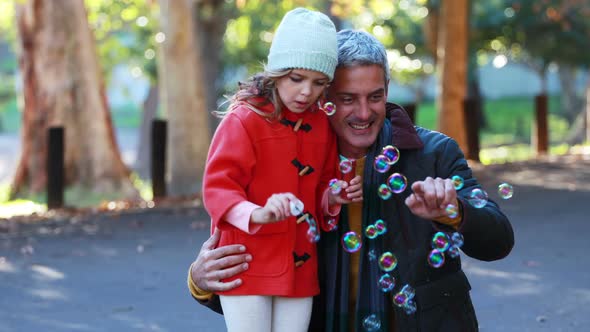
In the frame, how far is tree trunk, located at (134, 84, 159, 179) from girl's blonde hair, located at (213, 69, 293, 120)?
98.6ft

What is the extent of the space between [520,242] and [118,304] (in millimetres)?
4182

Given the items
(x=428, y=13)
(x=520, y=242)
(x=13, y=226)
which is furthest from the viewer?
(x=428, y=13)

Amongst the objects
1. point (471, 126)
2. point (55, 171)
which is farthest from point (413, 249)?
point (471, 126)

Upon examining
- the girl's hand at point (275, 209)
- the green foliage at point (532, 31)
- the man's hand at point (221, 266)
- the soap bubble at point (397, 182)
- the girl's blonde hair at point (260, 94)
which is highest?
the green foliage at point (532, 31)

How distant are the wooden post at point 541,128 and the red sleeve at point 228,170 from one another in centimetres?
1742

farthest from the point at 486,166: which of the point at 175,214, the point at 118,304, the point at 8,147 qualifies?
the point at 8,147

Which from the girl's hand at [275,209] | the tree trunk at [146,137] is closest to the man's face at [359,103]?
the girl's hand at [275,209]

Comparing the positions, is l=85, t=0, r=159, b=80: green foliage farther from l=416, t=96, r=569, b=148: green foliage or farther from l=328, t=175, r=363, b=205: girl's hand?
l=328, t=175, r=363, b=205: girl's hand

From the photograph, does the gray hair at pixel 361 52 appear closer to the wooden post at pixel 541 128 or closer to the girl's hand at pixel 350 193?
the girl's hand at pixel 350 193

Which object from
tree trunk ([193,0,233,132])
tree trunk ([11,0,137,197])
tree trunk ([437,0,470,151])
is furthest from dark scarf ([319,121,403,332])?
tree trunk ([193,0,233,132])

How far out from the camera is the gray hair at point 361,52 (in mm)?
3625

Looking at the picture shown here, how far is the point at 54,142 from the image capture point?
44.5 feet

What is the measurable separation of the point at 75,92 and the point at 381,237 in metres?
13.7

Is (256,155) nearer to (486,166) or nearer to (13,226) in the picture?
(13,226)
